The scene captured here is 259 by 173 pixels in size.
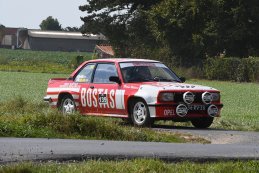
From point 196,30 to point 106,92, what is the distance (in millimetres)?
Result: 44384

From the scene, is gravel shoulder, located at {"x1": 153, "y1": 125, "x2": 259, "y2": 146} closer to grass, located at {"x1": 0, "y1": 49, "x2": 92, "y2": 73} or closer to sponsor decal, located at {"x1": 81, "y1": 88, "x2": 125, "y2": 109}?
sponsor decal, located at {"x1": 81, "y1": 88, "x2": 125, "y2": 109}

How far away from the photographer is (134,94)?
18.1m

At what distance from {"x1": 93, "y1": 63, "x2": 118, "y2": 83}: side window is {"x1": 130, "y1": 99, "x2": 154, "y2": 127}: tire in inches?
49.8

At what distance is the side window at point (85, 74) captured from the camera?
19.9 m

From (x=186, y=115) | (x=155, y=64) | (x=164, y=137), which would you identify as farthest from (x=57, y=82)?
(x=164, y=137)

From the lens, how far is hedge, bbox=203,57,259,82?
5809 centimetres

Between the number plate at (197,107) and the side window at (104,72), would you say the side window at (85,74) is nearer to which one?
the side window at (104,72)

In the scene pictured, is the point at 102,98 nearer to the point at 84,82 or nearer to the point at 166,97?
the point at 84,82


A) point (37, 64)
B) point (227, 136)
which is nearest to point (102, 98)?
point (227, 136)

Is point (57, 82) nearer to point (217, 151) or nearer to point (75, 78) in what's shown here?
point (75, 78)

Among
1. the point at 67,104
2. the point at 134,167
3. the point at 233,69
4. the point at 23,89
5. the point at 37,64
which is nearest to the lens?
the point at 134,167

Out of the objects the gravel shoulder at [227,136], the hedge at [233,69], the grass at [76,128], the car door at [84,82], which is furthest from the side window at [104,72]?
the hedge at [233,69]

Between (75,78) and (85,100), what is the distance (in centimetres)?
98

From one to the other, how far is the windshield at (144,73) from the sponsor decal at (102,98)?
16.1 inches
